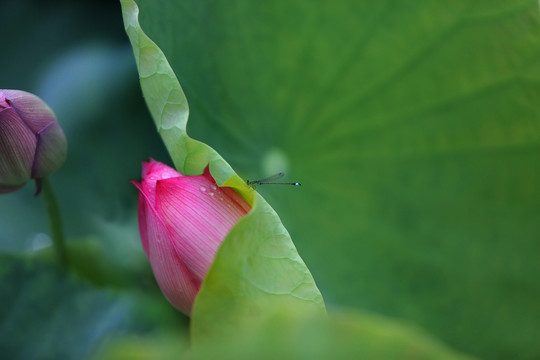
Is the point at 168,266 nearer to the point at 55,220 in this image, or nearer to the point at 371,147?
the point at 55,220

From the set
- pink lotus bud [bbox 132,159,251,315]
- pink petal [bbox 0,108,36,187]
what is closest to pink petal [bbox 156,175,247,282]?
pink lotus bud [bbox 132,159,251,315]

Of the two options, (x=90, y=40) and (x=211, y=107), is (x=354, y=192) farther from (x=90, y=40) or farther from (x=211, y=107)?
A: (x=90, y=40)

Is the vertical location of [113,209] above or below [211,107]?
below

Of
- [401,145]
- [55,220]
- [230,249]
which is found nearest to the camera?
[230,249]

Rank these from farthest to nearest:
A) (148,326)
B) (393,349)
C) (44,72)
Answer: (44,72)
(148,326)
(393,349)

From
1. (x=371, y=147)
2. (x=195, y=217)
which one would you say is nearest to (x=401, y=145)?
(x=371, y=147)

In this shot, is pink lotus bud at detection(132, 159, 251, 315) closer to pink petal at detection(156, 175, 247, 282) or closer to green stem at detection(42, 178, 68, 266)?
pink petal at detection(156, 175, 247, 282)

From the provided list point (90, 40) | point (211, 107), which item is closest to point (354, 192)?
point (211, 107)
